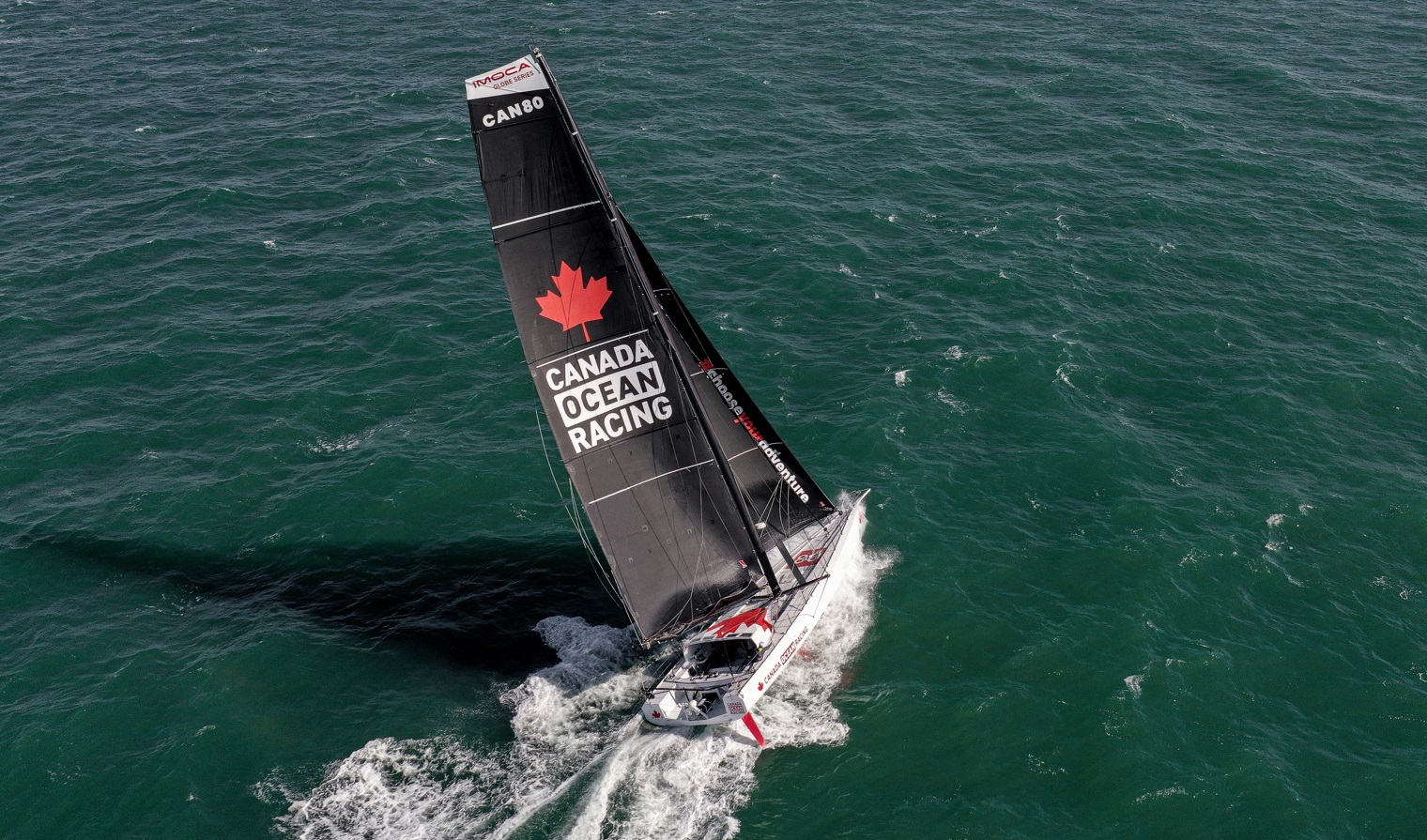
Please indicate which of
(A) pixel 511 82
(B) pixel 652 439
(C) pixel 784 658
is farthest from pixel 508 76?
(C) pixel 784 658

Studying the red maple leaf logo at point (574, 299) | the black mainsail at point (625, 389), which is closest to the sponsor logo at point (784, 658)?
the black mainsail at point (625, 389)

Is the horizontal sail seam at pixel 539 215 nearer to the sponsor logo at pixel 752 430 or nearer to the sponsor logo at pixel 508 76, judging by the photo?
the sponsor logo at pixel 508 76

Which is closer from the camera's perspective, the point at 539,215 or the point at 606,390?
the point at 539,215

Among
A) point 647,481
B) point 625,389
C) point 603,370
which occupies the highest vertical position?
point 603,370

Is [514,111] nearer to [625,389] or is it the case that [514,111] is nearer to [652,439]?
[625,389]

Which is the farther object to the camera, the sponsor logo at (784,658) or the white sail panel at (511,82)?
the sponsor logo at (784,658)

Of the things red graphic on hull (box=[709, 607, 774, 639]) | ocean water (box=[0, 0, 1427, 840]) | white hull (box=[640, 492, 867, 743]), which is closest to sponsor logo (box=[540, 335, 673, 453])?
red graphic on hull (box=[709, 607, 774, 639])
